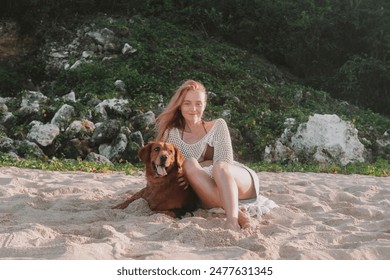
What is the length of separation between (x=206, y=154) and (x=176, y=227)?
822 mm

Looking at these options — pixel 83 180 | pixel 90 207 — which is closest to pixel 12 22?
pixel 83 180

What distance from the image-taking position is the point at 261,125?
10.0 metres

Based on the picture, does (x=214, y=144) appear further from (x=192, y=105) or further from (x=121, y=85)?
(x=121, y=85)

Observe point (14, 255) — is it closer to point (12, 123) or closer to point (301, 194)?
point (301, 194)

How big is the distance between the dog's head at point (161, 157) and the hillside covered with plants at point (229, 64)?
17.6 ft

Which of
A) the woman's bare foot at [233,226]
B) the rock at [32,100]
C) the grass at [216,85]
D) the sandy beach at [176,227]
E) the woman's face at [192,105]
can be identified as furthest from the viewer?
the grass at [216,85]

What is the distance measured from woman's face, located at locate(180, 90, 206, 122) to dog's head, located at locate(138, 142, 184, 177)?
0.37 meters

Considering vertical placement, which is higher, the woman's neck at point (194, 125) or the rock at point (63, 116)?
the woman's neck at point (194, 125)

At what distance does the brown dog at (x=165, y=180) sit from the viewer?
389 centimetres

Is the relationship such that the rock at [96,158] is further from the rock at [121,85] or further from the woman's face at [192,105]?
the woman's face at [192,105]

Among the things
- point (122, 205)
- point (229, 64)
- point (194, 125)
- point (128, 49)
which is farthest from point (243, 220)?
point (128, 49)

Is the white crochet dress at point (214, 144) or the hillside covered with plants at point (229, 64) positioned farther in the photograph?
the hillside covered with plants at point (229, 64)

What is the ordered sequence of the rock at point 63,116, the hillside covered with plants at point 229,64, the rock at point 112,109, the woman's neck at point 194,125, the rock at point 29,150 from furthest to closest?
the hillside covered with plants at point 229,64 < the rock at point 112,109 < the rock at point 63,116 < the rock at point 29,150 < the woman's neck at point 194,125

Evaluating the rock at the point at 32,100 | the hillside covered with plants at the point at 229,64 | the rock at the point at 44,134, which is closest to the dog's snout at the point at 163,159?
the rock at the point at 44,134
